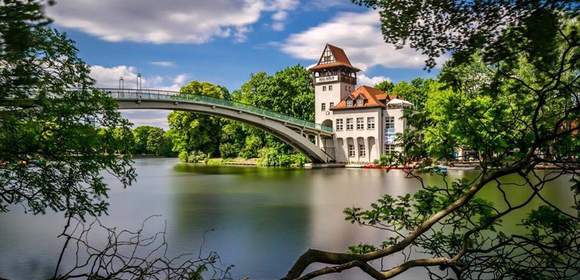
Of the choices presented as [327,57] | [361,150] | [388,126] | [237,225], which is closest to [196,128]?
[327,57]

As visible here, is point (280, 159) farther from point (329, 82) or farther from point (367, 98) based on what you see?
point (367, 98)

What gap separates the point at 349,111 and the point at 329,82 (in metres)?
3.32

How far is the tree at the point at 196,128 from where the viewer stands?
46.7 metres

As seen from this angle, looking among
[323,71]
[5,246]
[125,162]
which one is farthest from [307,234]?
[323,71]

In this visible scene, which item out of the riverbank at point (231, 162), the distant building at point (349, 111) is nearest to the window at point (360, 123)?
the distant building at point (349, 111)

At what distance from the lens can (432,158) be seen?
3359 mm

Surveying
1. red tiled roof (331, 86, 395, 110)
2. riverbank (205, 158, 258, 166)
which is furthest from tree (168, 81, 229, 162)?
red tiled roof (331, 86, 395, 110)

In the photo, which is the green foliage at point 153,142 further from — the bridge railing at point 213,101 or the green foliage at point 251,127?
the bridge railing at point 213,101

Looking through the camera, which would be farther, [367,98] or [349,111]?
[349,111]

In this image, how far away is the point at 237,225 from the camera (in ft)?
36.9

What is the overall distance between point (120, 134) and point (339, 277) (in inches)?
143

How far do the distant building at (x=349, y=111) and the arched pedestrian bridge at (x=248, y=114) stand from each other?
124cm

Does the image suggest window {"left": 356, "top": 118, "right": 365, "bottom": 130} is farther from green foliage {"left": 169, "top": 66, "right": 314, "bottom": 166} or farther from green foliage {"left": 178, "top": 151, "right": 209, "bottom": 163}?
green foliage {"left": 178, "top": 151, "right": 209, "bottom": 163}

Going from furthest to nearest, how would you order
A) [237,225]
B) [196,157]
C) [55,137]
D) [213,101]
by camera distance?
[196,157], [213,101], [237,225], [55,137]
